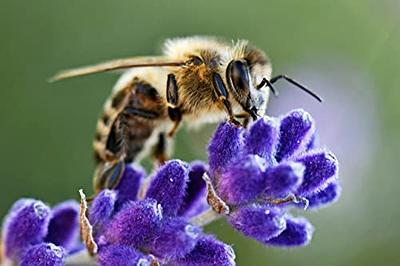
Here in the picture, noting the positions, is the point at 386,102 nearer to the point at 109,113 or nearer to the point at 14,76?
the point at 14,76

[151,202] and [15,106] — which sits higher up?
[151,202]

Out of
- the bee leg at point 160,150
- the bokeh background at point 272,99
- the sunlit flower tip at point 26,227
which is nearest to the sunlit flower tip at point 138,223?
the sunlit flower tip at point 26,227

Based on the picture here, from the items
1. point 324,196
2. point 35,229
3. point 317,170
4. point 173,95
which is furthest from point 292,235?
point 35,229

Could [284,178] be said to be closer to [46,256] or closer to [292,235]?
[292,235]

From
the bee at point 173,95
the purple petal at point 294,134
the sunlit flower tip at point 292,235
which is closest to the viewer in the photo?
the purple petal at point 294,134

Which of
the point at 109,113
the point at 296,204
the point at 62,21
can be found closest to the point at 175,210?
the point at 296,204

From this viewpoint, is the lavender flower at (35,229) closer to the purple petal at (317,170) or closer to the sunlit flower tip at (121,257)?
the sunlit flower tip at (121,257)
